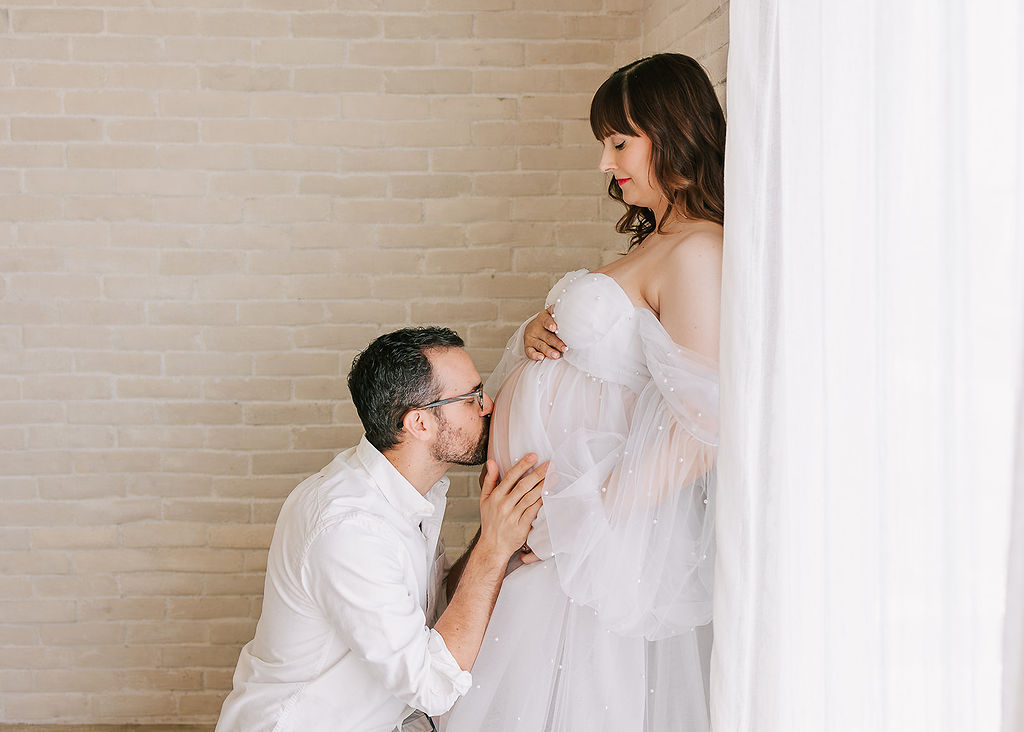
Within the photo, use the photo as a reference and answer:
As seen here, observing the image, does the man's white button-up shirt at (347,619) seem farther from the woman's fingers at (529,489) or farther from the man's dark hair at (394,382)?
the woman's fingers at (529,489)

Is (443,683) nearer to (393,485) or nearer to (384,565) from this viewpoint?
(384,565)

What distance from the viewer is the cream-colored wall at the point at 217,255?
9.42 ft

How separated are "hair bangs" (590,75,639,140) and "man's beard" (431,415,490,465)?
66 cm

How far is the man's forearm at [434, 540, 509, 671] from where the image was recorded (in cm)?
179

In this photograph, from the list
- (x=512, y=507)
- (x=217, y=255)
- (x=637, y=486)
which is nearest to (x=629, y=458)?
(x=637, y=486)

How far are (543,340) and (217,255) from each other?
58.4 inches

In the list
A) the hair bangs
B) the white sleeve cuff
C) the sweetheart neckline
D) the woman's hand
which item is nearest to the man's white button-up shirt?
Result: the white sleeve cuff

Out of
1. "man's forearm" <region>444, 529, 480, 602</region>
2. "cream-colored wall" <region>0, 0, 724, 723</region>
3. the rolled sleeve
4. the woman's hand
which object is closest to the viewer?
the rolled sleeve

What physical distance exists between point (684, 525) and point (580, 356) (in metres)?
0.38

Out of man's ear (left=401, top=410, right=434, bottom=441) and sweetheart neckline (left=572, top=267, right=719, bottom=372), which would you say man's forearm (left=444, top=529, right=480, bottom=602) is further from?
sweetheart neckline (left=572, top=267, right=719, bottom=372)

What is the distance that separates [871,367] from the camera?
3.80 feet

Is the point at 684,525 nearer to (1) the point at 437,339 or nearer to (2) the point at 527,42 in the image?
(1) the point at 437,339

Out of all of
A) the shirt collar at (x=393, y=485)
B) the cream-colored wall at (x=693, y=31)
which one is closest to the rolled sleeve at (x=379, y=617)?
the shirt collar at (x=393, y=485)

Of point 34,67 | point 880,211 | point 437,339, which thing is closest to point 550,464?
point 437,339
